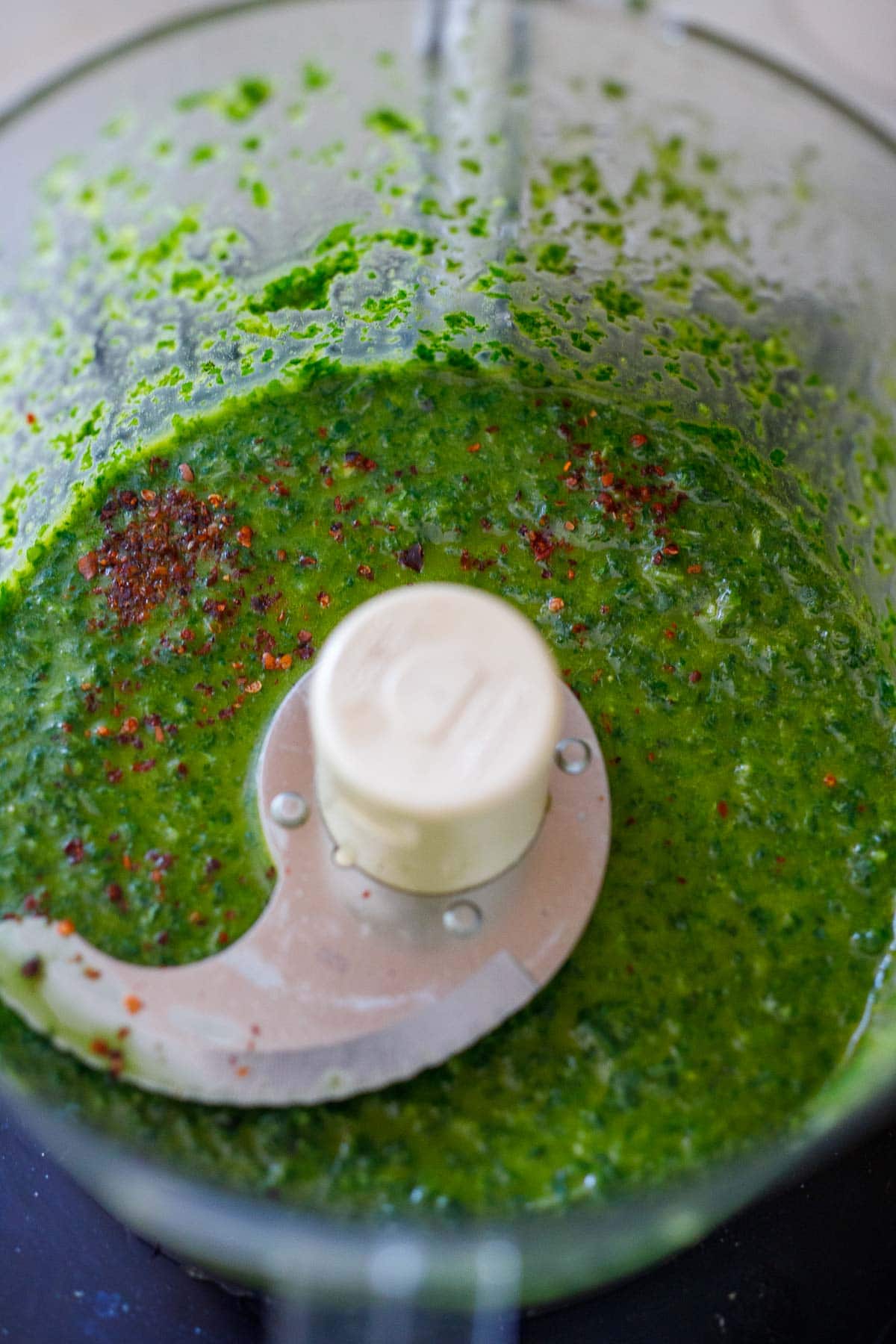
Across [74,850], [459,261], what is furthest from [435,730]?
[459,261]

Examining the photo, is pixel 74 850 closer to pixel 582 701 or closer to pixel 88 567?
pixel 88 567

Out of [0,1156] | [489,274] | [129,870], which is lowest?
[0,1156]

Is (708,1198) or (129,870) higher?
(708,1198)

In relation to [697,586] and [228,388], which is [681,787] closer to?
[697,586]

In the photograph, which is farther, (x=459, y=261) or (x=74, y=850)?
(x=459, y=261)

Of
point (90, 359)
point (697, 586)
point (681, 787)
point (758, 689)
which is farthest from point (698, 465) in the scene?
point (90, 359)

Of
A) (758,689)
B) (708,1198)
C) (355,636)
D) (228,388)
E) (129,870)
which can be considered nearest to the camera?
(708,1198)

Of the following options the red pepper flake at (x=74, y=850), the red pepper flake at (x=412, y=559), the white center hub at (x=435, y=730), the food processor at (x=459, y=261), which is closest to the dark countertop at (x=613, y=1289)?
the food processor at (x=459, y=261)
